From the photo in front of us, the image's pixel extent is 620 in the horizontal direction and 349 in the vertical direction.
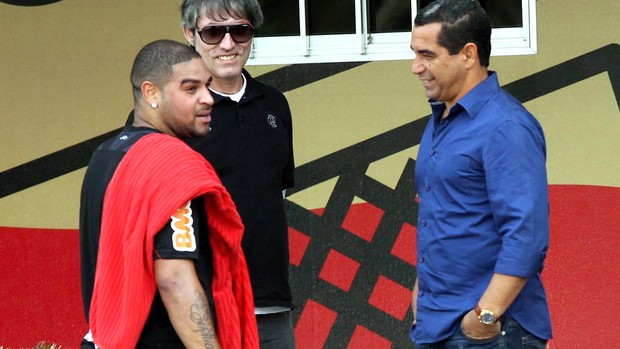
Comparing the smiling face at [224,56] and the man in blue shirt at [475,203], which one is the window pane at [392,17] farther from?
the man in blue shirt at [475,203]

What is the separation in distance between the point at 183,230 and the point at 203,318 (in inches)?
9.4

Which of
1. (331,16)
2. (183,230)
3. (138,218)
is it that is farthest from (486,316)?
(331,16)

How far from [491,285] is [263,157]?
1002mm

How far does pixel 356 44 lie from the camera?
5426 mm

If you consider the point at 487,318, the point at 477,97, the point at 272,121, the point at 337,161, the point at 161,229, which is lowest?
the point at 487,318

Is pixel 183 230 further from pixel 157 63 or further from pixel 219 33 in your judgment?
pixel 219 33

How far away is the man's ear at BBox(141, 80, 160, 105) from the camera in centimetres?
303

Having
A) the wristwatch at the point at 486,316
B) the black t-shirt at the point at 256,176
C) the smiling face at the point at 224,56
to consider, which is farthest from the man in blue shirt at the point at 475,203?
the smiling face at the point at 224,56

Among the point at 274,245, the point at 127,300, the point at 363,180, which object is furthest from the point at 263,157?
the point at 363,180

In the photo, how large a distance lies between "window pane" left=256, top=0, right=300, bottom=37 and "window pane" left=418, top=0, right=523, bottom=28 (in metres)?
0.92

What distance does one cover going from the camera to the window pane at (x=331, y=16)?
550 centimetres

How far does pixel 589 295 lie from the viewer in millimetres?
5316

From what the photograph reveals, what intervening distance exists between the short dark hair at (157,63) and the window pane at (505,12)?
2.68 metres

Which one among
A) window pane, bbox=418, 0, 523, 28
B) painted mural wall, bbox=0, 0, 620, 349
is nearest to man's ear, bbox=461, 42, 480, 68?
painted mural wall, bbox=0, 0, 620, 349
